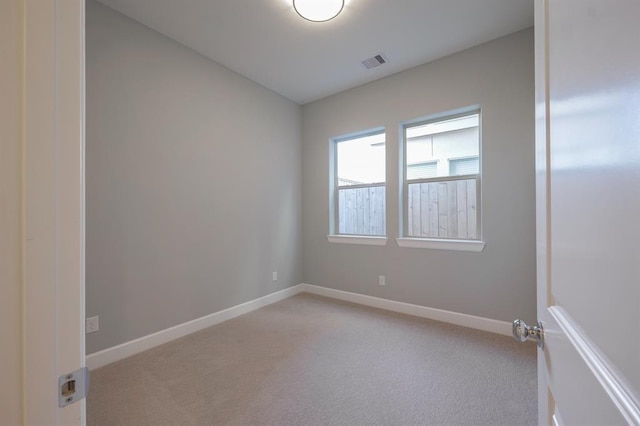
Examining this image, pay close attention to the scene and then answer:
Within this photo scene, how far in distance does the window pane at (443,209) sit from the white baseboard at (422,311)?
0.84 meters

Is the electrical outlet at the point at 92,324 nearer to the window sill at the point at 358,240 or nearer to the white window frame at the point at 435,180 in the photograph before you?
the window sill at the point at 358,240

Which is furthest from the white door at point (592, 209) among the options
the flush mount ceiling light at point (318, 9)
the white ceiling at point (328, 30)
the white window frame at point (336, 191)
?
the white window frame at point (336, 191)

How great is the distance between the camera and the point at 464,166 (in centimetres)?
289

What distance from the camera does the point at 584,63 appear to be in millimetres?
404

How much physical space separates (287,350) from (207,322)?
1.05 metres

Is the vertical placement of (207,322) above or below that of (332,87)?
below

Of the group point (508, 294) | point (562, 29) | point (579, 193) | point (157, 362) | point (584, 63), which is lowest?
point (157, 362)

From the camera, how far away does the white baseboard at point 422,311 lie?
2561 millimetres

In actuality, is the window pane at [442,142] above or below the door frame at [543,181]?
above

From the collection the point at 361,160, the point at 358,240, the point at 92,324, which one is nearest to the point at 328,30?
the point at 361,160

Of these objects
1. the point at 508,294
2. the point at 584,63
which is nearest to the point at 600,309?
the point at 584,63

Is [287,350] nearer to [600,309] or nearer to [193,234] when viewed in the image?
[193,234]

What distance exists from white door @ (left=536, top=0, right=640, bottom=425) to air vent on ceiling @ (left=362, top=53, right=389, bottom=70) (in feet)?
8.27

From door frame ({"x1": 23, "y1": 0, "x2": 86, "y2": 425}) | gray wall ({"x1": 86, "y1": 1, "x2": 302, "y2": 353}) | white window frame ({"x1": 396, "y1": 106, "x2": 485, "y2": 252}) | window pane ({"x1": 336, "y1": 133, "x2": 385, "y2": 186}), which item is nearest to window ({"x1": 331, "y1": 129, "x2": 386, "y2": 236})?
window pane ({"x1": 336, "y1": 133, "x2": 385, "y2": 186})
